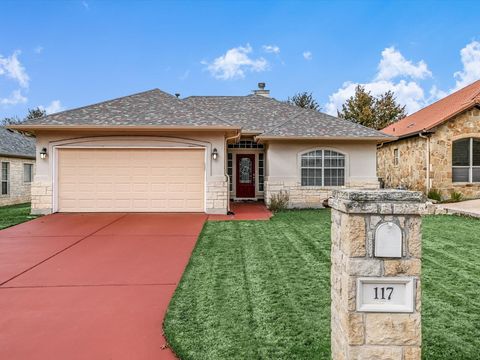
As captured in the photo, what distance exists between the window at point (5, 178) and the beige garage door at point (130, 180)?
5.86 m

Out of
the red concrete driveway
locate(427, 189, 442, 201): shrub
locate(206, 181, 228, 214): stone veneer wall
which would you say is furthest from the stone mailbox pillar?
locate(427, 189, 442, 201): shrub

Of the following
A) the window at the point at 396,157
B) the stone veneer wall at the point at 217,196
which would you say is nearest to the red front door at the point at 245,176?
the stone veneer wall at the point at 217,196

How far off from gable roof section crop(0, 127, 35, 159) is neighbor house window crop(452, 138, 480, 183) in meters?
19.2

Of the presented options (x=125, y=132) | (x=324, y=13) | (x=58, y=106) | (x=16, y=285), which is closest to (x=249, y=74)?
(x=324, y=13)

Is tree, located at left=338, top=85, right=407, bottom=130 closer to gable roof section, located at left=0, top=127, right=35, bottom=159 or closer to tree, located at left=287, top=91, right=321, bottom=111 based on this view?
tree, located at left=287, top=91, right=321, bottom=111

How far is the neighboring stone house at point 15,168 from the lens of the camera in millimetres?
15219

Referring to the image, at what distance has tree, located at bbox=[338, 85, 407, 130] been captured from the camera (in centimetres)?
2997

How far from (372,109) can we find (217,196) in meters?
Answer: 23.9

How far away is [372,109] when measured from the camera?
3038 centimetres

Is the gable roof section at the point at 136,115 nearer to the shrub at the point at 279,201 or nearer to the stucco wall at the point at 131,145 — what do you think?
the stucco wall at the point at 131,145

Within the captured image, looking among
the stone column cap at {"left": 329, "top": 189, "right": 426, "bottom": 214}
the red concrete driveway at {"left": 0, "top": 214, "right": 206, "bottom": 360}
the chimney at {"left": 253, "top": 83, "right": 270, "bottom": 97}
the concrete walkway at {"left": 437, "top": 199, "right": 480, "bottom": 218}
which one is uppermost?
the chimney at {"left": 253, "top": 83, "right": 270, "bottom": 97}

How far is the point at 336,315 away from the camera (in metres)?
2.56

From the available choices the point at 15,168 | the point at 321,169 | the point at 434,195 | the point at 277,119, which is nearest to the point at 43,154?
the point at 15,168

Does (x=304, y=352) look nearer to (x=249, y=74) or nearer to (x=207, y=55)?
(x=207, y=55)
